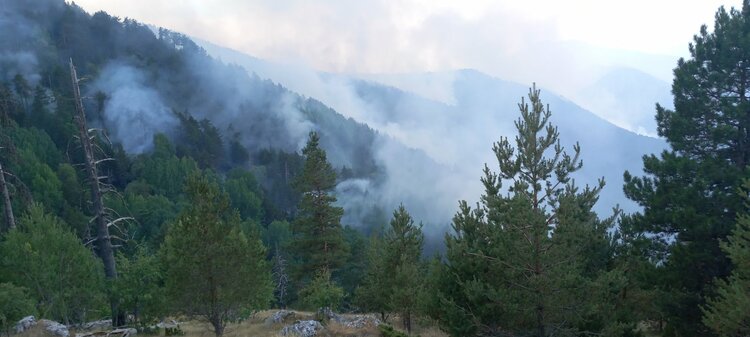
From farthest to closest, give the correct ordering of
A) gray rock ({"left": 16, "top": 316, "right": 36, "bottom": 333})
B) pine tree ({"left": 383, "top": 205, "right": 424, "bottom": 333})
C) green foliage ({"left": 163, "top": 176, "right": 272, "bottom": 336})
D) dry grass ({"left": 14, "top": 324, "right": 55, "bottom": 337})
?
pine tree ({"left": 383, "top": 205, "right": 424, "bottom": 333}) < gray rock ({"left": 16, "top": 316, "right": 36, "bottom": 333}) < dry grass ({"left": 14, "top": 324, "right": 55, "bottom": 337}) < green foliage ({"left": 163, "top": 176, "right": 272, "bottom": 336})

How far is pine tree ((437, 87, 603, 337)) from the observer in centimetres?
1279

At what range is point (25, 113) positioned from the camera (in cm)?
9500

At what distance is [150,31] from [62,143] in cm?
8280

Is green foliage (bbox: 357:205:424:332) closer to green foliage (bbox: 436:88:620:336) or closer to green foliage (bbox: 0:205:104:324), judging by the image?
green foliage (bbox: 436:88:620:336)

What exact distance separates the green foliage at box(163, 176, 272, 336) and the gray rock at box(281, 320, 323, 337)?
9.02 ft

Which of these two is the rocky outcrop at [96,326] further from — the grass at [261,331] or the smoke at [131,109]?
the smoke at [131,109]

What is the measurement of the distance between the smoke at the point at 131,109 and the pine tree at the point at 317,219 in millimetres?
90338

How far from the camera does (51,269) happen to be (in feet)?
75.9

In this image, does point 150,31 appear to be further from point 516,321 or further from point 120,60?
point 516,321

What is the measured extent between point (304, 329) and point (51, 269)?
1253 centimetres

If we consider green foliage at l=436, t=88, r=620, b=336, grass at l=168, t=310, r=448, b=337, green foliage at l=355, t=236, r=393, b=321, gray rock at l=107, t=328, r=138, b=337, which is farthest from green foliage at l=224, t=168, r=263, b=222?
green foliage at l=436, t=88, r=620, b=336

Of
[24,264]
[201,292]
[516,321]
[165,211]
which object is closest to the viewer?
[516,321]

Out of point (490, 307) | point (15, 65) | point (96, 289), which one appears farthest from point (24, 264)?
point (15, 65)

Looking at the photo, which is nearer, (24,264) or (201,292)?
(201,292)
